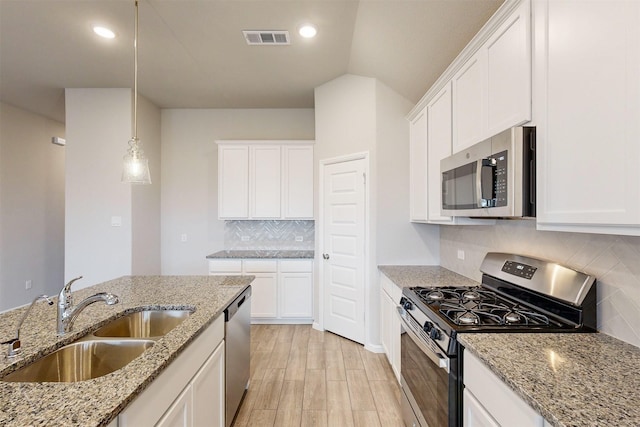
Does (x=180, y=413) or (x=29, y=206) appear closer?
(x=180, y=413)

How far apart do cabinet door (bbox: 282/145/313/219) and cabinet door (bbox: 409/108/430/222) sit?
1497 millimetres

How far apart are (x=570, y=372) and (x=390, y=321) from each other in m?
1.72

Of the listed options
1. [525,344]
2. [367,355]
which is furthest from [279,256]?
[525,344]

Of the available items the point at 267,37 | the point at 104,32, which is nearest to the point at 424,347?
the point at 267,37

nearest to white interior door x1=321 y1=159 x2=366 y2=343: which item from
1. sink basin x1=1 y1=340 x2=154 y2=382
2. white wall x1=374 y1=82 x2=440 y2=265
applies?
white wall x1=374 y1=82 x2=440 y2=265

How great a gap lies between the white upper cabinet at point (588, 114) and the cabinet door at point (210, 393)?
1.70 m

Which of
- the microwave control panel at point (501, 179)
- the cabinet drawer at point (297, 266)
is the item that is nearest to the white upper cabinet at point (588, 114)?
the microwave control panel at point (501, 179)

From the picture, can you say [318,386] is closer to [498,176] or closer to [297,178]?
[498,176]

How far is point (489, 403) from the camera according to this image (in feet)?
3.54

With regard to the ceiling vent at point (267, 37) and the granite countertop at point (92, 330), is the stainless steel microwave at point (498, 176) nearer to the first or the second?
the granite countertop at point (92, 330)

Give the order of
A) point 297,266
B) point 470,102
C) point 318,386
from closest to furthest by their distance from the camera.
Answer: point 470,102 → point 318,386 → point 297,266

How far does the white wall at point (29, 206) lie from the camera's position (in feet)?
13.8

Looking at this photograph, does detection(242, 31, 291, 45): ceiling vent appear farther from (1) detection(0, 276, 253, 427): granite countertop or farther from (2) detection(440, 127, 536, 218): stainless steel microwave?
(1) detection(0, 276, 253, 427): granite countertop

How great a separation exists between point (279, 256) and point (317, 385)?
1.74 m
